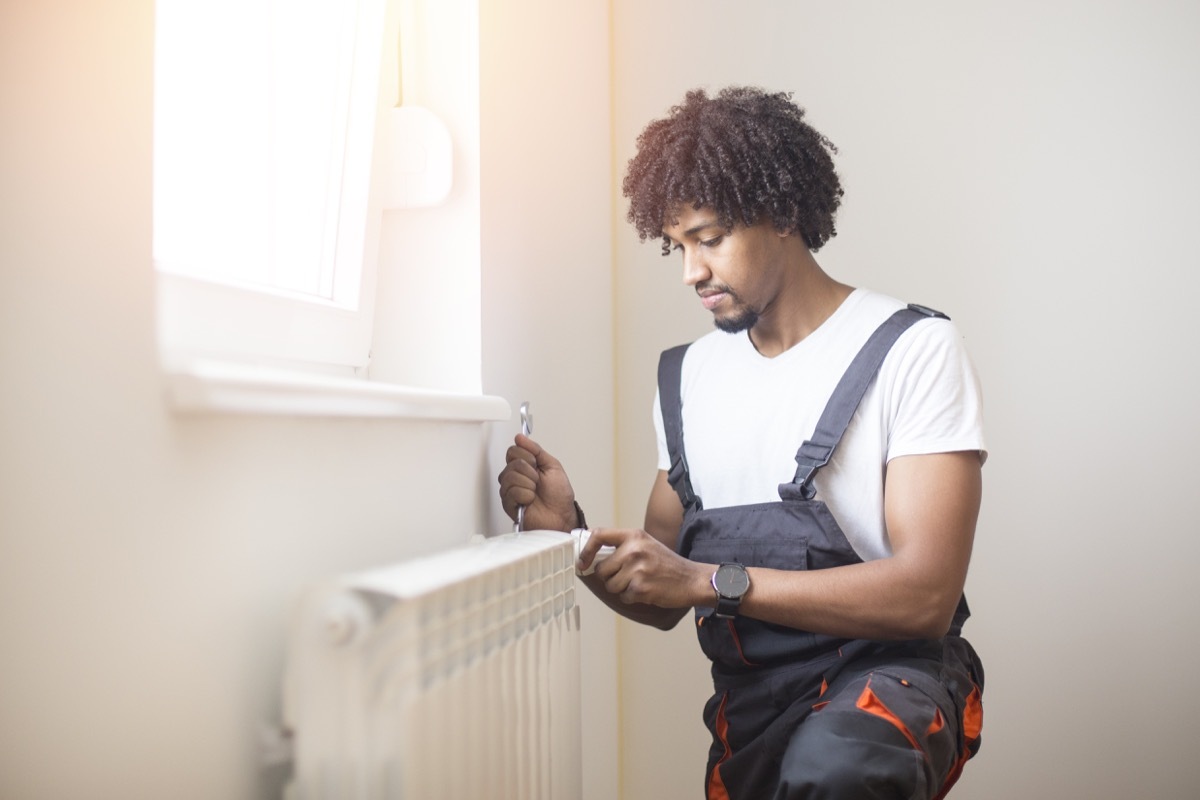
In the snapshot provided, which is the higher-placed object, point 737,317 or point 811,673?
point 737,317

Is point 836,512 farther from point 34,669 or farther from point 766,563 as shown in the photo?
point 34,669

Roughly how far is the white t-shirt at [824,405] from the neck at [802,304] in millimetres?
21

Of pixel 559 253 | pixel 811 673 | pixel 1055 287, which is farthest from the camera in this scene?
pixel 1055 287

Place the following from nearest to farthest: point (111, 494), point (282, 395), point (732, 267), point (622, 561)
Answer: point (111, 494) < point (282, 395) < point (622, 561) < point (732, 267)

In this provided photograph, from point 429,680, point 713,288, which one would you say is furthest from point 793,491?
point 429,680

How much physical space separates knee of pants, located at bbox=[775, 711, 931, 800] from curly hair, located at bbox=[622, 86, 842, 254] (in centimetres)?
72

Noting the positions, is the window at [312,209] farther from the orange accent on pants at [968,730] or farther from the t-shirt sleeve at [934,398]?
the orange accent on pants at [968,730]

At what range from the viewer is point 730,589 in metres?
1.24

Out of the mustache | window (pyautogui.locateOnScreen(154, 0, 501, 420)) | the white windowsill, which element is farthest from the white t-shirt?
the white windowsill

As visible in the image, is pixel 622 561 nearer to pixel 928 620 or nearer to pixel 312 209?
pixel 928 620

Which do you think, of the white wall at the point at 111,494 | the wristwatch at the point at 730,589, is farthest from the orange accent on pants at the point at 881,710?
the white wall at the point at 111,494

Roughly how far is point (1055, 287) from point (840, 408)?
101 cm

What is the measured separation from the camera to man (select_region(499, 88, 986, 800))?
1.23 m

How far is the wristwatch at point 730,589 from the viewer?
124 centimetres
